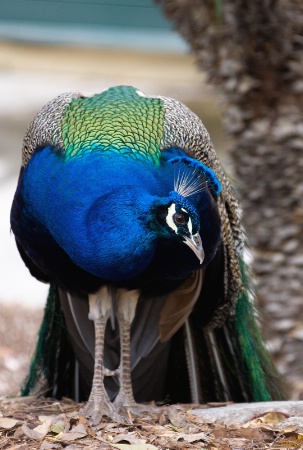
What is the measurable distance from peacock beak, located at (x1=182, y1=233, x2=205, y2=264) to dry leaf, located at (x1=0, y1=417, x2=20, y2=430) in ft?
2.86

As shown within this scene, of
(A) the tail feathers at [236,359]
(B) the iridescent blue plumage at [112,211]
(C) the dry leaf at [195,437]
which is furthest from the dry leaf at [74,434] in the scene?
(A) the tail feathers at [236,359]

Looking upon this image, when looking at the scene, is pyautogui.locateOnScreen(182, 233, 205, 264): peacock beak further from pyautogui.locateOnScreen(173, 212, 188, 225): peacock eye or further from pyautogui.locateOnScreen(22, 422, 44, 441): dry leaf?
pyautogui.locateOnScreen(22, 422, 44, 441): dry leaf

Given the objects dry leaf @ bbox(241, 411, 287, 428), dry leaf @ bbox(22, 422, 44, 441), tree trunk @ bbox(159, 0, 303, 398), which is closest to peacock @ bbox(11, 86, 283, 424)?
dry leaf @ bbox(22, 422, 44, 441)

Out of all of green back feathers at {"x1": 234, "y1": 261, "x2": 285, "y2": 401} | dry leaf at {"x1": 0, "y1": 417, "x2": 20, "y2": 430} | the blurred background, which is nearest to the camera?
dry leaf at {"x1": 0, "y1": 417, "x2": 20, "y2": 430}

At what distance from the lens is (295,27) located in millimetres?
4543

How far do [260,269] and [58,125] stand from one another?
6.87ft

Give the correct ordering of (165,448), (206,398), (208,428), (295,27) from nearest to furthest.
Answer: (165,448), (208,428), (206,398), (295,27)

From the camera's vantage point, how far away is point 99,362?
323cm

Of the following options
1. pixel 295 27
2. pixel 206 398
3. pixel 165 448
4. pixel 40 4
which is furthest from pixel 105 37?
pixel 165 448

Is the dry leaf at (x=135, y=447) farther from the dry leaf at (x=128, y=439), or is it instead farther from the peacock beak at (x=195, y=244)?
the peacock beak at (x=195, y=244)

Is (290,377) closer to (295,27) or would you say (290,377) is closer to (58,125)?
(295,27)

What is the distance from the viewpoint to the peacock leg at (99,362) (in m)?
3.13

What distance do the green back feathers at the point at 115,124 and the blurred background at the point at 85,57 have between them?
631cm

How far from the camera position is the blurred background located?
1049 centimetres
